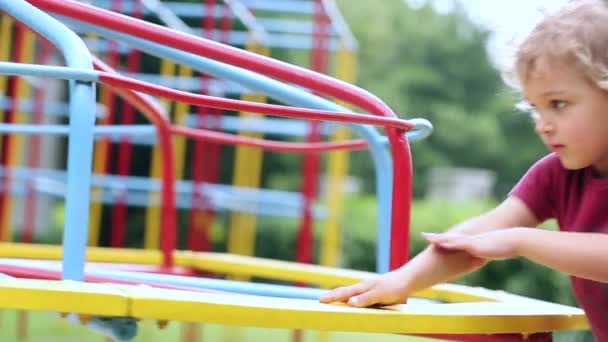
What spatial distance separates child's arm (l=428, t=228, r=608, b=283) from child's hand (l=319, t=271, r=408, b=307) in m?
0.11

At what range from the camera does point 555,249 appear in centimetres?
131

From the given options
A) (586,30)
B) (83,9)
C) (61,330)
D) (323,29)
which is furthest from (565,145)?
(323,29)

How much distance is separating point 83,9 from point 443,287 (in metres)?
1.00

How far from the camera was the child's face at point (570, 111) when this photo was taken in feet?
4.36

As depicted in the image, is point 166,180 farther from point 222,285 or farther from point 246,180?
point 246,180

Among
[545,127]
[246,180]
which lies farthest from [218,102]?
[246,180]

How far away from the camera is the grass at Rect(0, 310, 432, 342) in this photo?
3973 millimetres

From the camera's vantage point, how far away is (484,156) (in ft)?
64.3

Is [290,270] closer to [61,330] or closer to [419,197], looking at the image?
[61,330]

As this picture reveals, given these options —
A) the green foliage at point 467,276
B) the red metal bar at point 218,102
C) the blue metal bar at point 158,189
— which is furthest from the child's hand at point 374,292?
the blue metal bar at point 158,189

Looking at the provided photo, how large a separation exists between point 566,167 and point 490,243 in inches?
6.5

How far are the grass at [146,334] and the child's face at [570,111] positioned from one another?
7.81ft

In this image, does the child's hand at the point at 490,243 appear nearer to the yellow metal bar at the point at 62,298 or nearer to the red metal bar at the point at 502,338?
the red metal bar at the point at 502,338

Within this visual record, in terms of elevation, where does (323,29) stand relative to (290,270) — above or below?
above
